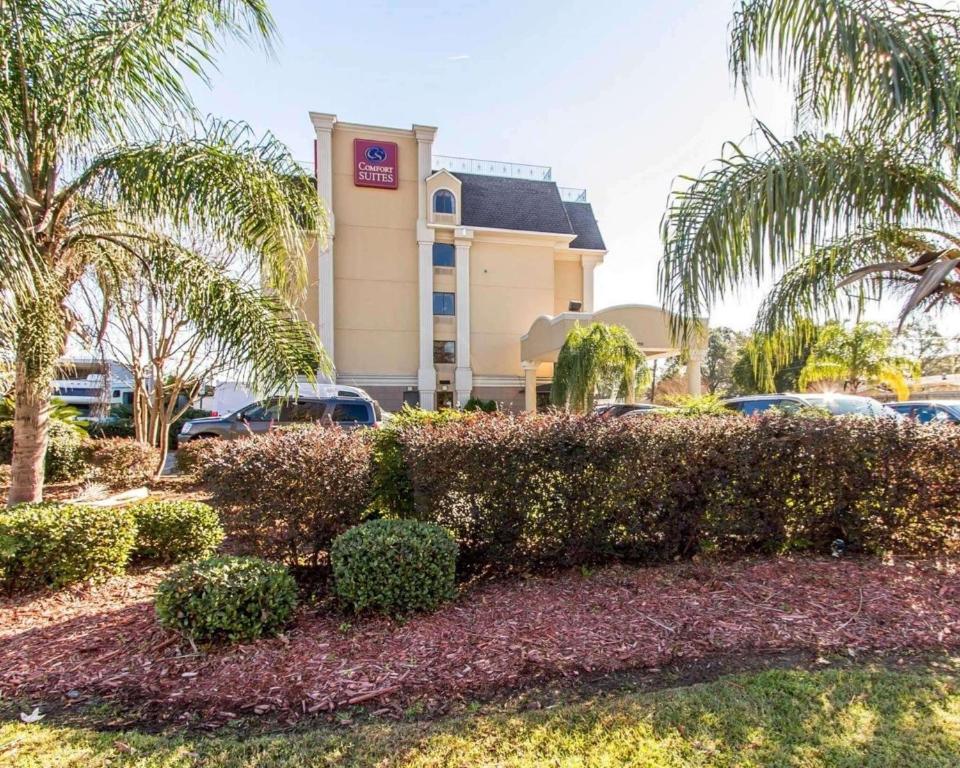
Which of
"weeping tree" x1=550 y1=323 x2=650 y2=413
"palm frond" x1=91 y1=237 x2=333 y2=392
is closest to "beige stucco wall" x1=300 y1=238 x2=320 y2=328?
"weeping tree" x1=550 y1=323 x2=650 y2=413

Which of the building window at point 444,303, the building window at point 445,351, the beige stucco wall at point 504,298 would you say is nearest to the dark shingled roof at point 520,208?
the beige stucco wall at point 504,298

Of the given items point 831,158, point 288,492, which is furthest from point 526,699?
point 831,158

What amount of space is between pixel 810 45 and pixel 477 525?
4730 mm

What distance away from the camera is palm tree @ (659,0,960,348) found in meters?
3.96

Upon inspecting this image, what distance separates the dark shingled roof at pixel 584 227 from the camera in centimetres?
2728

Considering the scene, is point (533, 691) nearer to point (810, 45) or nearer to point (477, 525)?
point (477, 525)

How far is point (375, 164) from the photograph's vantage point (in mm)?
23672

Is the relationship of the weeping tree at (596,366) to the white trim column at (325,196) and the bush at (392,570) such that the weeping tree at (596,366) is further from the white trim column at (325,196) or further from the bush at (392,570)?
the bush at (392,570)

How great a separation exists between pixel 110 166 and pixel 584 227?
25.5 meters

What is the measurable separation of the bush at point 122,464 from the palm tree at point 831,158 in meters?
9.52

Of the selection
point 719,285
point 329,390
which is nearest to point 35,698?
point 719,285

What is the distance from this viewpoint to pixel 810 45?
13.6 ft

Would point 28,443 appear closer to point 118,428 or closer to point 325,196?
point 118,428

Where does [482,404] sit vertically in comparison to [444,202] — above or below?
below
